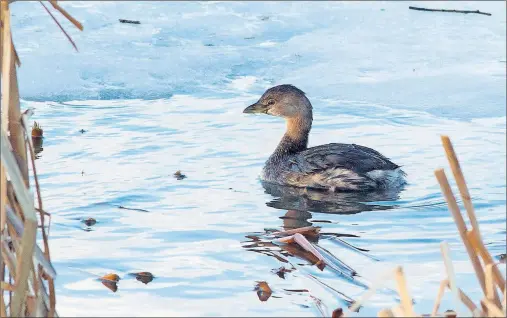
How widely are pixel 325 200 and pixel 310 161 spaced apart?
75cm

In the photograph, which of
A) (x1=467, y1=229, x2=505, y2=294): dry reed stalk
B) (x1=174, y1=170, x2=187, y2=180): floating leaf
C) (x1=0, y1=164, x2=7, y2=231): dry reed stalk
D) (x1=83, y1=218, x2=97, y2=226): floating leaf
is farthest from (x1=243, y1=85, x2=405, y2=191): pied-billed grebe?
(x1=0, y1=164, x2=7, y2=231): dry reed stalk

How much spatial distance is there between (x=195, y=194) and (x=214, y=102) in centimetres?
329

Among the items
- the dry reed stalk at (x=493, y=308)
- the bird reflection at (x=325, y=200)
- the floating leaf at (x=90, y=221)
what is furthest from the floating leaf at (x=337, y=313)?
the bird reflection at (x=325, y=200)

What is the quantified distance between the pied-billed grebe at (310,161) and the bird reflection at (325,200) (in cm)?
10

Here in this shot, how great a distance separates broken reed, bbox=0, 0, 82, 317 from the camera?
3420 mm

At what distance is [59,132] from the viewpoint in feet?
31.4

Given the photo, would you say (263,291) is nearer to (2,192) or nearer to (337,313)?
(337,313)

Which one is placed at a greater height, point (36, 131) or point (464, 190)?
point (464, 190)

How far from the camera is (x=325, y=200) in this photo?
27.2 feet

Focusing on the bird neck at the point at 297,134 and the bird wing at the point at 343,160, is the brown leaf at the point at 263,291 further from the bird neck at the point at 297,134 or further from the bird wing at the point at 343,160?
the bird neck at the point at 297,134

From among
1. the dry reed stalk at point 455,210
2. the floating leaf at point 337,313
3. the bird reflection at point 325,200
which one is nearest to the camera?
the dry reed stalk at point 455,210

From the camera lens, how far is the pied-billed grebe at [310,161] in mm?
8555

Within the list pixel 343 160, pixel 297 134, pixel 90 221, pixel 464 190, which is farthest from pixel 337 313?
pixel 297 134

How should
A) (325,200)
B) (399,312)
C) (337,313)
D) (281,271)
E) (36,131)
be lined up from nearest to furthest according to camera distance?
1. (399,312)
2. (337,313)
3. (281,271)
4. (325,200)
5. (36,131)
